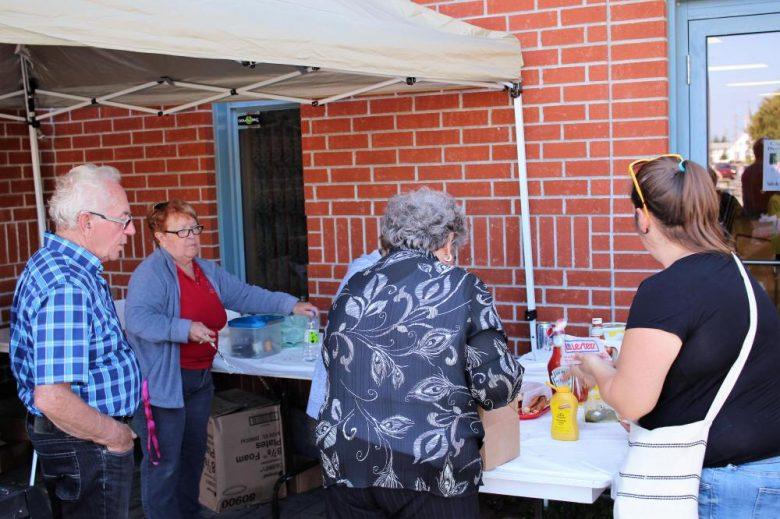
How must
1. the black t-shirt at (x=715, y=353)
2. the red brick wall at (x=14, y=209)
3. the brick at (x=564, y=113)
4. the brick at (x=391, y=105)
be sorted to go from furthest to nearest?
1. the red brick wall at (x=14, y=209)
2. the brick at (x=391, y=105)
3. the brick at (x=564, y=113)
4. the black t-shirt at (x=715, y=353)

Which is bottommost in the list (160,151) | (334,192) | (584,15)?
(334,192)

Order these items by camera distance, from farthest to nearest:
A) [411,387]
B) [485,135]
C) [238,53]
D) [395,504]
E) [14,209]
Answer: [14,209] → [485,135] → [238,53] → [395,504] → [411,387]

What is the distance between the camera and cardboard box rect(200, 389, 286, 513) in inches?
202

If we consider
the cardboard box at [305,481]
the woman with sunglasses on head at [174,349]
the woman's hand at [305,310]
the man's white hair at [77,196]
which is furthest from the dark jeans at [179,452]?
the man's white hair at [77,196]

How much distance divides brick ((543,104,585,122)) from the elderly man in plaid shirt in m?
2.44

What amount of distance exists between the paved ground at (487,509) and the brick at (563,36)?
245 centimetres

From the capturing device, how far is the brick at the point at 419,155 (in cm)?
511

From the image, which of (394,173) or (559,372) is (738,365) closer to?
(559,372)

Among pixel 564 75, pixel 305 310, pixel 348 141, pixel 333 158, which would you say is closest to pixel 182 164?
pixel 333 158

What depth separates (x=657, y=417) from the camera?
2.57 metres

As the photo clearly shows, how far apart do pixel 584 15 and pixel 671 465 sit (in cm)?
284

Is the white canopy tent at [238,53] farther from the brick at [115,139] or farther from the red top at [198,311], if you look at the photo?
the red top at [198,311]

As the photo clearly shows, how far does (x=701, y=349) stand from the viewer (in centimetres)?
244

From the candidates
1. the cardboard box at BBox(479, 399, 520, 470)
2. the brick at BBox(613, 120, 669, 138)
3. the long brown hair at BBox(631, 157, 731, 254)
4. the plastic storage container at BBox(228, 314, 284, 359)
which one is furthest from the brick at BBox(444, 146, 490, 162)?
the long brown hair at BBox(631, 157, 731, 254)
